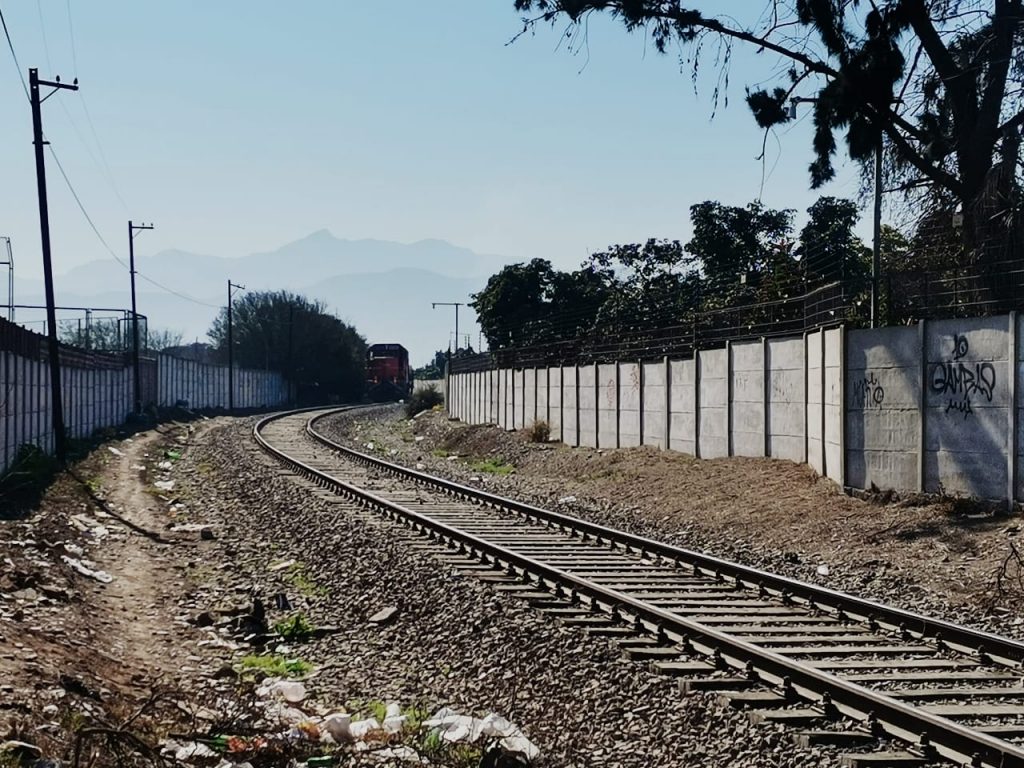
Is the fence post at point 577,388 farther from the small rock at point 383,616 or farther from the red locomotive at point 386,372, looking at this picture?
the red locomotive at point 386,372

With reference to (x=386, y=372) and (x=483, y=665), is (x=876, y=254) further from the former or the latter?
(x=386, y=372)

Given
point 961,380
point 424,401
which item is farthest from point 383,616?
point 424,401

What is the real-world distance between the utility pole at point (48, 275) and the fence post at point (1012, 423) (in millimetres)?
23069

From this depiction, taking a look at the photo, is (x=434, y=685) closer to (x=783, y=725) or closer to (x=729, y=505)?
(x=783, y=725)

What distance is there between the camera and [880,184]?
19.3 meters

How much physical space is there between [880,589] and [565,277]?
50.2m

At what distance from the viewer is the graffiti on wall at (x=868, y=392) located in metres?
18.0

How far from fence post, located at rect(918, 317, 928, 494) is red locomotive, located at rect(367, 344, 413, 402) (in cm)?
7582

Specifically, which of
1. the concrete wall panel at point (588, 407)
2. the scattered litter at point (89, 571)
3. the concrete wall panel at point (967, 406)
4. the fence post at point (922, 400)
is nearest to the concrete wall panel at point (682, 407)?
the concrete wall panel at point (588, 407)

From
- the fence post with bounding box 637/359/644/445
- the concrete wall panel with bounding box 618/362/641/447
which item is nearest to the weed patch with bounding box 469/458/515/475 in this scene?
the concrete wall panel with bounding box 618/362/641/447

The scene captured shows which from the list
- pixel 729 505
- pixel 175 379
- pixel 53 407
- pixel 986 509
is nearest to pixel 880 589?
pixel 986 509

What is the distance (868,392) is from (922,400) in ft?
4.80

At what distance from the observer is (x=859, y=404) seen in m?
18.5

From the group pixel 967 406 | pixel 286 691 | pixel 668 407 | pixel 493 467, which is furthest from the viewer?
pixel 493 467
